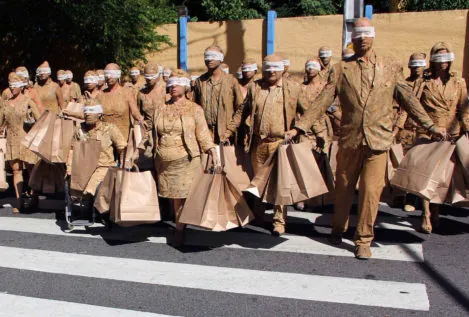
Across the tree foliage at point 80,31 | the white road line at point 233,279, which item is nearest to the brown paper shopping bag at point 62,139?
the white road line at point 233,279

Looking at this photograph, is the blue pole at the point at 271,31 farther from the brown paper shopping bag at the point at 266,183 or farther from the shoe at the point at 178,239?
the shoe at the point at 178,239

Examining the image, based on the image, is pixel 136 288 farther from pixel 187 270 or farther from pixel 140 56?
pixel 140 56

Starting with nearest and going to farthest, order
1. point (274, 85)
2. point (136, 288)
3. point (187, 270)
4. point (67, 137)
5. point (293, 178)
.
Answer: point (136, 288), point (187, 270), point (293, 178), point (274, 85), point (67, 137)

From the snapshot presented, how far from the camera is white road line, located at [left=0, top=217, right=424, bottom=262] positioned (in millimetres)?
5555

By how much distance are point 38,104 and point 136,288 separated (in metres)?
4.06

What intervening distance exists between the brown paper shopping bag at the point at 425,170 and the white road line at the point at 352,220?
0.98m

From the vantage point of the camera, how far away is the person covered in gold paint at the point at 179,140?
5730 millimetres

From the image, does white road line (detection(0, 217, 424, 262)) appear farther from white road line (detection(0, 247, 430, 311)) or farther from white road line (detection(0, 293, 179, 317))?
white road line (detection(0, 293, 179, 317))

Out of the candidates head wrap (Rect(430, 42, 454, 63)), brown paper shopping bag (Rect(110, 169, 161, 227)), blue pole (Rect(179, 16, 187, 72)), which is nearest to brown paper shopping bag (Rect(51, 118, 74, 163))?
brown paper shopping bag (Rect(110, 169, 161, 227))

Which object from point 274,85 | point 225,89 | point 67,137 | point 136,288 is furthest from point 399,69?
point 67,137

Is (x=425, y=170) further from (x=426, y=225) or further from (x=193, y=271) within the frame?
(x=193, y=271)

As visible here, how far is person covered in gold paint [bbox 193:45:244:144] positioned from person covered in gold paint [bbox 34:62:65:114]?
11.0 feet

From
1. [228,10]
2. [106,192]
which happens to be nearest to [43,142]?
[106,192]

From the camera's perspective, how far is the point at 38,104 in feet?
25.2
